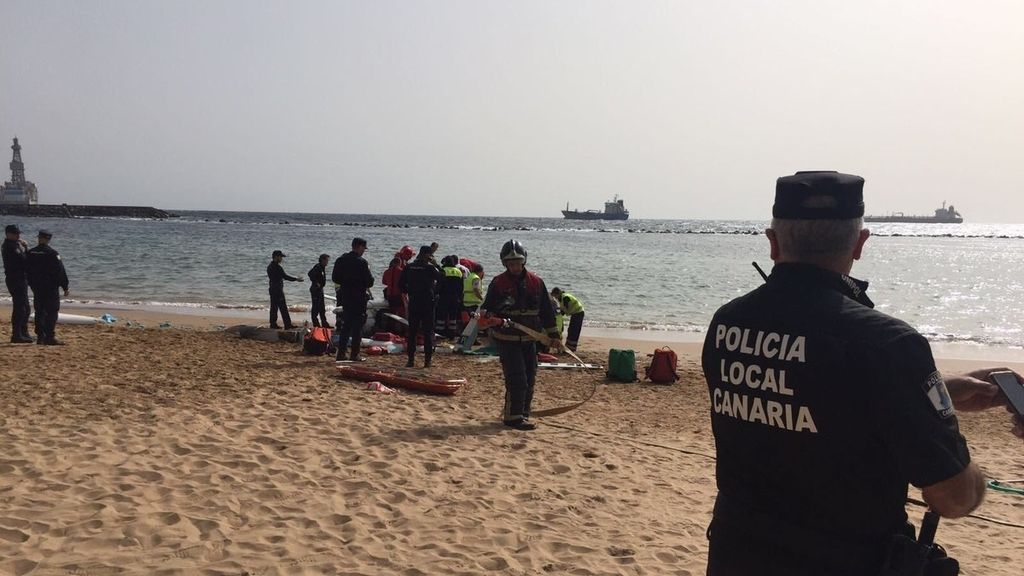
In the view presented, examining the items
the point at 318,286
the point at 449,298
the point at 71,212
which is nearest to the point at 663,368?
the point at 449,298

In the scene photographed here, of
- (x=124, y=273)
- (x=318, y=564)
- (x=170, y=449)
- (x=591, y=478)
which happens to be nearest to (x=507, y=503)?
(x=591, y=478)

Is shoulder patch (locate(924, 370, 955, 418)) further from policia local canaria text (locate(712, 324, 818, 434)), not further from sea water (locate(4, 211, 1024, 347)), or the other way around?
sea water (locate(4, 211, 1024, 347))

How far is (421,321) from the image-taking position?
461 inches

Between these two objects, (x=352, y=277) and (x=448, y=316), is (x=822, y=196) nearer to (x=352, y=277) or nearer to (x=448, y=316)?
(x=352, y=277)

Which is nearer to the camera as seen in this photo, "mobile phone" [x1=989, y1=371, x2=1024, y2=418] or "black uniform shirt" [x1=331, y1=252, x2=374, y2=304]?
"mobile phone" [x1=989, y1=371, x2=1024, y2=418]

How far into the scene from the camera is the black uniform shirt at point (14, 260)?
11.5 m

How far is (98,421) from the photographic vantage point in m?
6.99

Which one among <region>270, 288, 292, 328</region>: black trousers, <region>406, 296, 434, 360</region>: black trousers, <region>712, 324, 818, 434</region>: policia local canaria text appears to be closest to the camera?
<region>712, 324, 818, 434</region>: policia local canaria text

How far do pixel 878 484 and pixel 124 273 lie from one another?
1297 inches

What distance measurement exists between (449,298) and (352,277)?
3.47 meters

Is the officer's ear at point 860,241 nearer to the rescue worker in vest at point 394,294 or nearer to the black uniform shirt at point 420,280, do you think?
the black uniform shirt at point 420,280

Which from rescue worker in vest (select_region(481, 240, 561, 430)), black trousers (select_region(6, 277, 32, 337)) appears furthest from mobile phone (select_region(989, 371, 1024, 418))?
black trousers (select_region(6, 277, 32, 337))

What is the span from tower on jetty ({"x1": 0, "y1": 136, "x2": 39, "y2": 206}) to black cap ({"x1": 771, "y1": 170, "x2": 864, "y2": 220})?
151m

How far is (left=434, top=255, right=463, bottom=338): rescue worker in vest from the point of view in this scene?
556 inches
